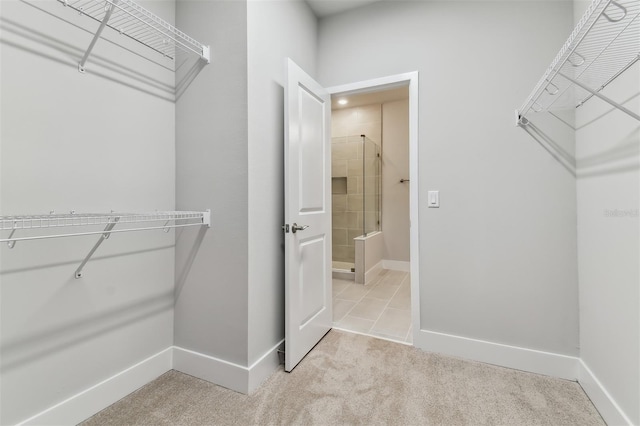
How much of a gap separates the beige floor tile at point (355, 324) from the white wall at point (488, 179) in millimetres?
536

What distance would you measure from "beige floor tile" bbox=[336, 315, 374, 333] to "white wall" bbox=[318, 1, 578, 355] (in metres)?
0.54

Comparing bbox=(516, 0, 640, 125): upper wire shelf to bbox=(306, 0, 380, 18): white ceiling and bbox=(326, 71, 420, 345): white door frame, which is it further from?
bbox=(306, 0, 380, 18): white ceiling

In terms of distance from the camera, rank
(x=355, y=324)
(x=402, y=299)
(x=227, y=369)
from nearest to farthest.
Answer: (x=227, y=369) < (x=355, y=324) < (x=402, y=299)

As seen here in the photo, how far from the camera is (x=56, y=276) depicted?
4.19 feet

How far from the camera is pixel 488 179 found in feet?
6.17

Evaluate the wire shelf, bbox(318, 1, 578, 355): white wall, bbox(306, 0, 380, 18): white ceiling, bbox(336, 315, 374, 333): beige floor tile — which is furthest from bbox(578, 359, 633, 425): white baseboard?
bbox(306, 0, 380, 18): white ceiling

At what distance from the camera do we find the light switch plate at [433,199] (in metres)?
2.00

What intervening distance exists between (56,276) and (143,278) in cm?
41

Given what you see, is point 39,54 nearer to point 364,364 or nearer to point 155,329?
point 155,329

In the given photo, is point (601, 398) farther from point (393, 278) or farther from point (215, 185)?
point (393, 278)

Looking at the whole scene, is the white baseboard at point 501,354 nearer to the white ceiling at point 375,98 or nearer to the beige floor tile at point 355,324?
the beige floor tile at point 355,324

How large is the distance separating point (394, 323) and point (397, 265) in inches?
78.8

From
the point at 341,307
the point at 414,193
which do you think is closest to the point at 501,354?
the point at 414,193

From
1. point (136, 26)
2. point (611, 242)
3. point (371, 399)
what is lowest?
point (371, 399)
